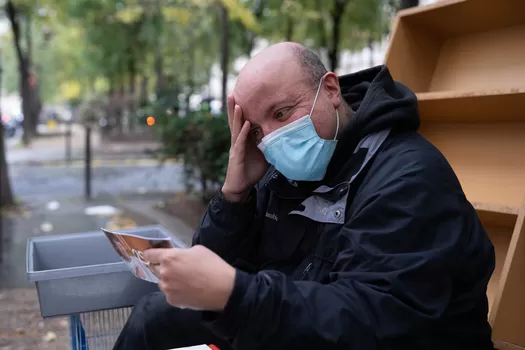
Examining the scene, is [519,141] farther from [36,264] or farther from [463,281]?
[36,264]

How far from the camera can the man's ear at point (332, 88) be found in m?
1.87

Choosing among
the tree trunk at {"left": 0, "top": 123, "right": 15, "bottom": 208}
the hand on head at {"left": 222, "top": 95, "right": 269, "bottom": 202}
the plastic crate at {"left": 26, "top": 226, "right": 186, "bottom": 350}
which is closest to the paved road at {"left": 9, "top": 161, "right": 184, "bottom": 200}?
the tree trunk at {"left": 0, "top": 123, "right": 15, "bottom": 208}

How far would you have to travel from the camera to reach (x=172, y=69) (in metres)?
20.2

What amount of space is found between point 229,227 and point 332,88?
66 centimetres

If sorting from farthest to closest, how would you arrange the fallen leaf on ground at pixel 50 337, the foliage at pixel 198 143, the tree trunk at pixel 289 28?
the tree trunk at pixel 289 28, the foliage at pixel 198 143, the fallen leaf on ground at pixel 50 337

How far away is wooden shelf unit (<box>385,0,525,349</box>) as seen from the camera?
9.08 ft

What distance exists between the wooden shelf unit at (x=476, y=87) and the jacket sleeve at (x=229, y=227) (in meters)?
1.11

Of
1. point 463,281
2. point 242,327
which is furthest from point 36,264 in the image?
point 463,281

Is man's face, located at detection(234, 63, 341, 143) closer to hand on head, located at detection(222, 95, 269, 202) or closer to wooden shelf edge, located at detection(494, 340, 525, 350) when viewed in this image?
hand on head, located at detection(222, 95, 269, 202)

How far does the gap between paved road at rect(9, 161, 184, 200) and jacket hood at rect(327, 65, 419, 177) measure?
6780 millimetres

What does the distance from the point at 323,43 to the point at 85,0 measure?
17.3 ft

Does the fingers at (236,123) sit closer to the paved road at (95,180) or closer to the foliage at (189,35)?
the foliage at (189,35)

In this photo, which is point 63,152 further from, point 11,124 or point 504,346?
point 504,346

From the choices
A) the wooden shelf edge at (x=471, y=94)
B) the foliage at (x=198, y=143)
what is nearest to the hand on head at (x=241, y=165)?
the wooden shelf edge at (x=471, y=94)
